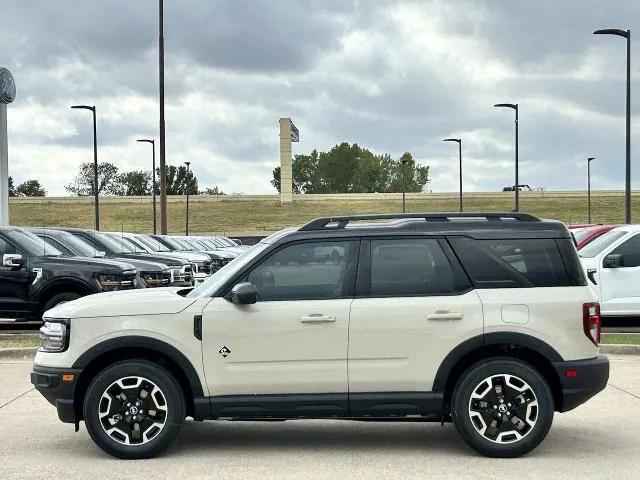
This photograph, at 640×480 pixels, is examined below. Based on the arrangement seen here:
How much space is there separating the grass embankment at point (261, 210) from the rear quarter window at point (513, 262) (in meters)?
77.8

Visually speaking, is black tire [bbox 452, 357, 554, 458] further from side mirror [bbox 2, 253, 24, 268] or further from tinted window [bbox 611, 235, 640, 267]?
side mirror [bbox 2, 253, 24, 268]

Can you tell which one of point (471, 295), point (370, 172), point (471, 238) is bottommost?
point (471, 295)

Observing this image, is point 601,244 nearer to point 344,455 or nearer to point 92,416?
point 344,455

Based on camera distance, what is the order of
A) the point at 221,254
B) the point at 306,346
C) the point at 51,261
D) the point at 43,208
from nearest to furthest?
1. the point at 306,346
2. the point at 51,261
3. the point at 221,254
4. the point at 43,208

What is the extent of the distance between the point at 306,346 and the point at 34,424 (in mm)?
3002

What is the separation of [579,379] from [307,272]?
2.14m

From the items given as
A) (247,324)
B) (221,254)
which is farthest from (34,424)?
(221,254)

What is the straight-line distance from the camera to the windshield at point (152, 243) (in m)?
22.6

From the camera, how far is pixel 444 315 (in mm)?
6711

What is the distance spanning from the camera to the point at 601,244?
1572 cm

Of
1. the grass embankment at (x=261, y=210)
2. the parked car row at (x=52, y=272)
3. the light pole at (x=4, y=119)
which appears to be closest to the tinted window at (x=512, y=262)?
the parked car row at (x=52, y=272)

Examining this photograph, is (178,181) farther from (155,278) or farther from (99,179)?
(155,278)

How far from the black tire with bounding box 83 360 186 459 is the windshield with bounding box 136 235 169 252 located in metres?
15.9

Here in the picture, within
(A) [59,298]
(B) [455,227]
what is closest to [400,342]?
(B) [455,227]
